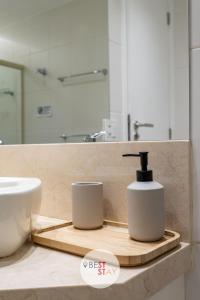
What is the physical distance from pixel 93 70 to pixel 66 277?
0.62m

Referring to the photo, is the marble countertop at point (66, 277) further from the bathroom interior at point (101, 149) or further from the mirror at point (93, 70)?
the mirror at point (93, 70)

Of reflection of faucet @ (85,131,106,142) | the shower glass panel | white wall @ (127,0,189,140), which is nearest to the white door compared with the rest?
white wall @ (127,0,189,140)

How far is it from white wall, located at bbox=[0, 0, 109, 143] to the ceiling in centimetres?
1

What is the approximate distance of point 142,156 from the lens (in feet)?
2.15

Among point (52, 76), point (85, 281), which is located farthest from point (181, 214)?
point (52, 76)

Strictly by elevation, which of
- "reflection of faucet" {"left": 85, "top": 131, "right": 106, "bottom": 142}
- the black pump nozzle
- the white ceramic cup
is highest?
"reflection of faucet" {"left": 85, "top": 131, "right": 106, "bottom": 142}

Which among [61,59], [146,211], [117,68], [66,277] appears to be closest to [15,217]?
[66,277]

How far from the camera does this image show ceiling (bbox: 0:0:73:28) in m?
1.05

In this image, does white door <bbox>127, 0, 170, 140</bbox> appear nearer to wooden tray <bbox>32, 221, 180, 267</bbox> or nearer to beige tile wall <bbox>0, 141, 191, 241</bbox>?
beige tile wall <bbox>0, 141, 191, 241</bbox>

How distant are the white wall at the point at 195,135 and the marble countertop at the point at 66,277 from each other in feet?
0.15

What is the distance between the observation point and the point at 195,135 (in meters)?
0.67

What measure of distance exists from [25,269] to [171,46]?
1.92 feet

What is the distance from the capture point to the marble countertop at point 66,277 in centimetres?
46

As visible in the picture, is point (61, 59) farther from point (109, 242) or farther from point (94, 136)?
point (109, 242)
